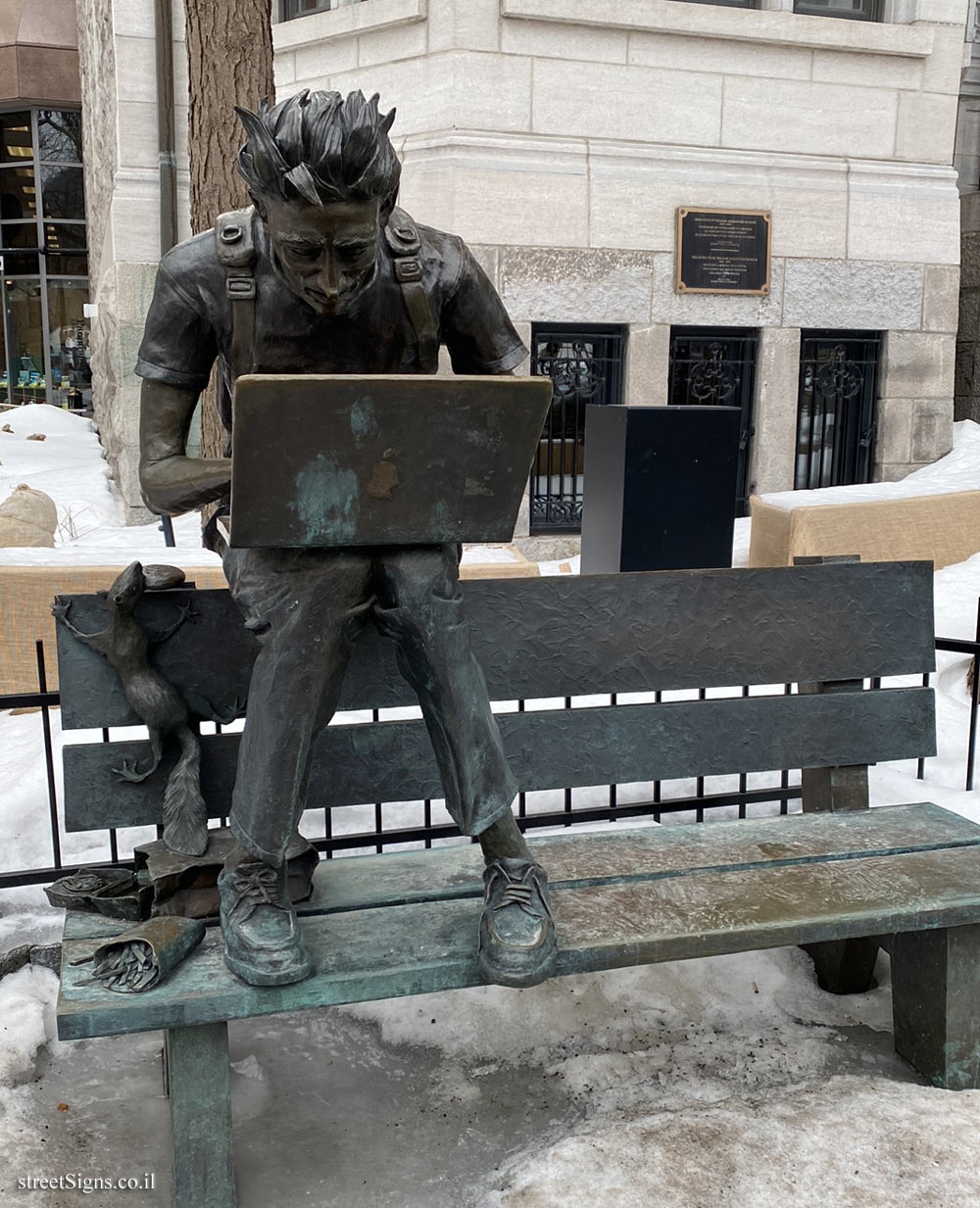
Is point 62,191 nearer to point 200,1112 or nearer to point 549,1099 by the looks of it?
point 549,1099

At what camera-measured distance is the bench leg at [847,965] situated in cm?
331

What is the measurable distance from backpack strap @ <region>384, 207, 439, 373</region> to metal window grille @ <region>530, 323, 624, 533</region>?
6.96 meters

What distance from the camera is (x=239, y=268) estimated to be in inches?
96.1

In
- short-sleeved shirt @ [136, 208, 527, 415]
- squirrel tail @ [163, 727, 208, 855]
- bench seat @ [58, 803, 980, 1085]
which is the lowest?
bench seat @ [58, 803, 980, 1085]

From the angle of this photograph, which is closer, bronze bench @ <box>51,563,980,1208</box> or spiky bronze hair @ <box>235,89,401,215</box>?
spiky bronze hair @ <box>235,89,401,215</box>

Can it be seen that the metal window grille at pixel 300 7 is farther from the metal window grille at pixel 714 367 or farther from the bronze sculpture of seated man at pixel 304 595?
the bronze sculpture of seated man at pixel 304 595

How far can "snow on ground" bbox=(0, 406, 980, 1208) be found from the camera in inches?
99.4

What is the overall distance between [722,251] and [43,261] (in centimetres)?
1773

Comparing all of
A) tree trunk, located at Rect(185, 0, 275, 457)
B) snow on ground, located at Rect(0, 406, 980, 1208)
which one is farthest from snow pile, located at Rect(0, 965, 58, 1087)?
tree trunk, located at Rect(185, 0, 275, 457)

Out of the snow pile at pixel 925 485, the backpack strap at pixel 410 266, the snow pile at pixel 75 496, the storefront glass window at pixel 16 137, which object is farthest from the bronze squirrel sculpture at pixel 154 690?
the storefront glass window at pixel 16 137

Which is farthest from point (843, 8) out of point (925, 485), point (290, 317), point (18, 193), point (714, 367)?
point (18, 193)

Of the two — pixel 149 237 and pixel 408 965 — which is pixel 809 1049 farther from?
pixel 149 237

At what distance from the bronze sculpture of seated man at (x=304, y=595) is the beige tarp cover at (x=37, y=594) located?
2.68 m

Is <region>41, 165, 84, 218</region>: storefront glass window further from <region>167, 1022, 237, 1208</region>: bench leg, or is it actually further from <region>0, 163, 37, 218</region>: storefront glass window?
<region>167, 1022, 237, 1208</region>: bench leg
